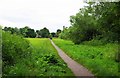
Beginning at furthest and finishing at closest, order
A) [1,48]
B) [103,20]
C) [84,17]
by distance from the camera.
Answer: [84,17]
[103,20]
[1,48]

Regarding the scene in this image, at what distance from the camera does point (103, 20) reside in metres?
21.0

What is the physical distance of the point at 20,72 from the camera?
667 inches

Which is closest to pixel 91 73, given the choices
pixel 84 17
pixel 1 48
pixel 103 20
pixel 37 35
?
pixel 103 20

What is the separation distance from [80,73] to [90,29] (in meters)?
42.7

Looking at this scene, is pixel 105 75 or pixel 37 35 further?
pixel 37 35

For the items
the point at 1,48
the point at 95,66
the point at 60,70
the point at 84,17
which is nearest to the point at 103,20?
the point at 95,66

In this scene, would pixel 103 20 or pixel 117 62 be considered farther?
pixel 117 62

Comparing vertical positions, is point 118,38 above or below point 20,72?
above

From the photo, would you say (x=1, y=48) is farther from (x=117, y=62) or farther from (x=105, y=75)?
(x=117, y=62)

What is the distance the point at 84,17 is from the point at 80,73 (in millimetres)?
42434

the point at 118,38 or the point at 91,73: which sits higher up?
the point at 118,38

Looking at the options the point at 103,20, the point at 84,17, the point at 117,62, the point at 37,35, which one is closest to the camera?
the point at 103,20

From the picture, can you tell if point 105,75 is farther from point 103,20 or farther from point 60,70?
point 103,20

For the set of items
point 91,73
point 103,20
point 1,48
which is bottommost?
point 91,73
